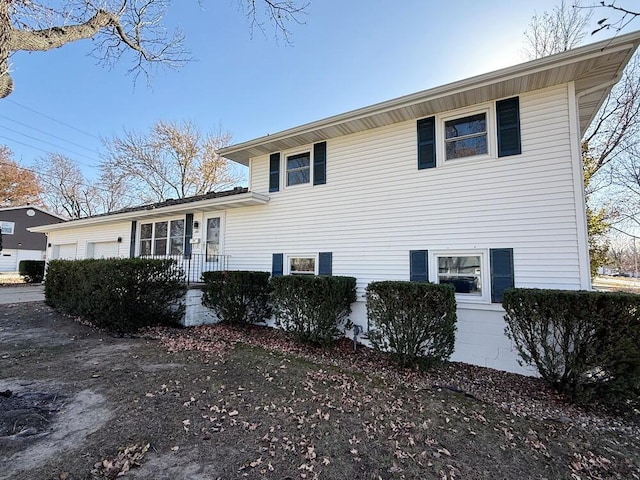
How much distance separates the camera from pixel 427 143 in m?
6.58

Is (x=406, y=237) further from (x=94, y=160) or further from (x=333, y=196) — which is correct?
(x=94, y=160)

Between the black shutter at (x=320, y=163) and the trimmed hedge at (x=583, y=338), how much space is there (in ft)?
16.2

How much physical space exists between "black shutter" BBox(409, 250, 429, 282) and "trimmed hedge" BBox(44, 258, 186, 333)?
5.48 m

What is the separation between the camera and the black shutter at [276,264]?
8317 mm

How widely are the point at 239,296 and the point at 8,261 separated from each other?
31632 mm

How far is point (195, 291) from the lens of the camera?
26.6 feet

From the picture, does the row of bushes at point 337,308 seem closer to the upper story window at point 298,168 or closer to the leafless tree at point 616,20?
the upper story window at point 298,168

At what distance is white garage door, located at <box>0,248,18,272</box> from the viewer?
87.4ft

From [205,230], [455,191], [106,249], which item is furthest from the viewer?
[106,249]

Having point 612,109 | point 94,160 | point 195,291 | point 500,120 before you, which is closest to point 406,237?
point 500,120

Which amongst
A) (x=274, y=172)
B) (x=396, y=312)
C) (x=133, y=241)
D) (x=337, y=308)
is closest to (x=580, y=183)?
(x=396, y=312)

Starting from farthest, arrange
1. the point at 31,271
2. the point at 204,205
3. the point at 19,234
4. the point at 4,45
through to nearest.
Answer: the point at 19,234 < the point at 31,271 < the point at 204,205 < the point at 4,45

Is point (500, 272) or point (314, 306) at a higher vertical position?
point (500, 272)

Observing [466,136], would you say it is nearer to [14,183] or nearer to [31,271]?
[31,271]
